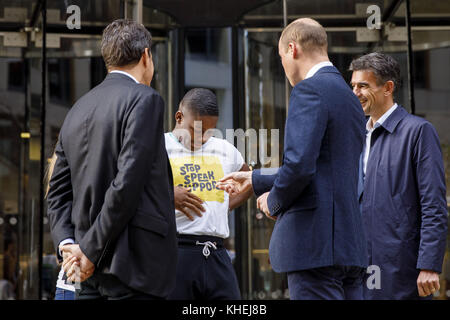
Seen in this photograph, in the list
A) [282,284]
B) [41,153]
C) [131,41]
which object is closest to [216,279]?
[131,41]

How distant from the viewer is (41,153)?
5.48m

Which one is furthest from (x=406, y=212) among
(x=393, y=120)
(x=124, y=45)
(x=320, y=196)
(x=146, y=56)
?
(x=124, y=45)

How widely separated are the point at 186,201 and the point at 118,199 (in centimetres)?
101

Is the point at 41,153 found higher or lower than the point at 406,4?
lower

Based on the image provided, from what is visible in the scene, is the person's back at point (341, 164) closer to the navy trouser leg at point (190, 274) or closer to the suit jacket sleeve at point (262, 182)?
the suit jacket sleeve at point (262, 182)

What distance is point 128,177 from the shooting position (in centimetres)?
258

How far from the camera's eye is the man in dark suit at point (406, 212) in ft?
11.0

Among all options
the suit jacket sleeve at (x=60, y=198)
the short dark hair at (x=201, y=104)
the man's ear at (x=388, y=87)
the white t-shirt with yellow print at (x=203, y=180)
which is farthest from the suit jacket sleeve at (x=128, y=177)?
the man's ear at (x=388, y=87)

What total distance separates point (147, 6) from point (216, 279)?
262 cm

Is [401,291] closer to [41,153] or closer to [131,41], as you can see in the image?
[131,41]

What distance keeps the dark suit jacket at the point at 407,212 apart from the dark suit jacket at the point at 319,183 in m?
0.65

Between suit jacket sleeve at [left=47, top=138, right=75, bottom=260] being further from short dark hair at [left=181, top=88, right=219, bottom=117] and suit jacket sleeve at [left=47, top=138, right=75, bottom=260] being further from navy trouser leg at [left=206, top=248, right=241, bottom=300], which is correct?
short dark hair at [left=181, top=88, right=219, bottom=117]
